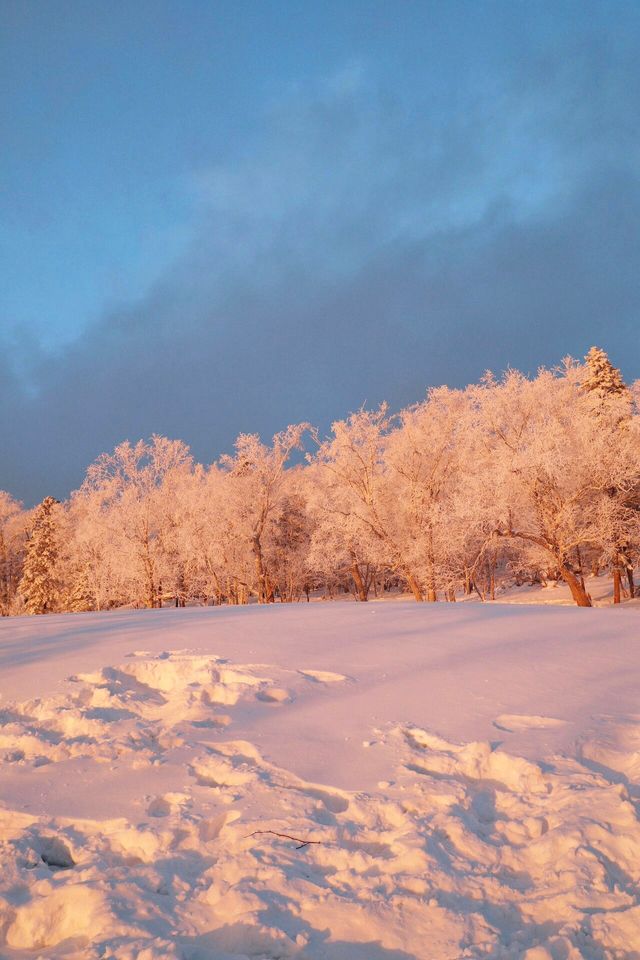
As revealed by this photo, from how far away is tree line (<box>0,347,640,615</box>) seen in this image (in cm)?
1992

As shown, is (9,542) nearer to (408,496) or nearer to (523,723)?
(408,496)

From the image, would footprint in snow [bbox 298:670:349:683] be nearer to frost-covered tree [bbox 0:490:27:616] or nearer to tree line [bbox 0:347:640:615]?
tree line [bbox 0:347:640:615]

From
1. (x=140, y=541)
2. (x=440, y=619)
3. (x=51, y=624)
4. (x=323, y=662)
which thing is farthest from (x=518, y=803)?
(x=140, y=541)

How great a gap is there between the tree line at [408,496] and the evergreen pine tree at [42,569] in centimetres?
543

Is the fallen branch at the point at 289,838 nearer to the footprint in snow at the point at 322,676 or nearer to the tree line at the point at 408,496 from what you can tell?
the footprint in snow at the point at 322,676

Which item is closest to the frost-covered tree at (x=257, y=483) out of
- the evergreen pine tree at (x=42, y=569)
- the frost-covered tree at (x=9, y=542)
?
the evergreen pine tree at (x=42, y=569)

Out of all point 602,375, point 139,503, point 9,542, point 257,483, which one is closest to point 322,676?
point 257,483

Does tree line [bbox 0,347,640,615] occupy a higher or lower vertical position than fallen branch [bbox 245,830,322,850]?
higher

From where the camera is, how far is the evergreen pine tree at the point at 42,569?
40.8 m

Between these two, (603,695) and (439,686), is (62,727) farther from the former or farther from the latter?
(603,695)

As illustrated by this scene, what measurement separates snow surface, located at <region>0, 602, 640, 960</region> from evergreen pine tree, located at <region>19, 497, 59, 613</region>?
38.9 meters

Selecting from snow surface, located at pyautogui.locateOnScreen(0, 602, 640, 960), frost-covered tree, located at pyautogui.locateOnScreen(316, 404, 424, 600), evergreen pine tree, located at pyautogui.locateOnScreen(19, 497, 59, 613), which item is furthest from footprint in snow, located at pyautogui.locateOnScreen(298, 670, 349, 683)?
evergreen pine tree, located at pyautogui.locateOnScreen(19, 497, 59, 613)

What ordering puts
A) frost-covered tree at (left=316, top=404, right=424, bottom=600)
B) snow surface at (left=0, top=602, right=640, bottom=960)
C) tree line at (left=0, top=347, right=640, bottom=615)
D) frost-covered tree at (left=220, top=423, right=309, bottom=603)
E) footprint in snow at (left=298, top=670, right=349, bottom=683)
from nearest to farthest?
snow surface at (left=0, top=602, right=640, bottom=960) → footprint in snow at (left=298, top=670, right=349, bottom=683) → tree line at (left=0, top=347, right=640, bottom=615) → frost-covered tree at (left=316, top=404, right=424, bottom=600) → frost-covered tree at (left=220, top=423, right=309, bottom=603)

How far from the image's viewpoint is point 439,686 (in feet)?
16.9
